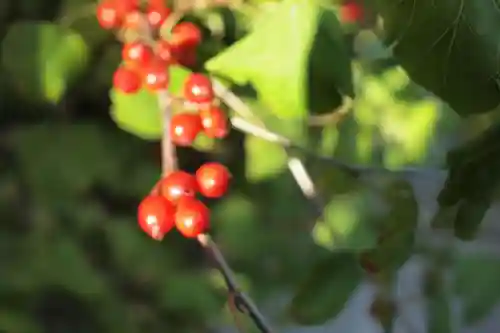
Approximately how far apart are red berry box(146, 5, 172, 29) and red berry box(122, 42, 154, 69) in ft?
0.11

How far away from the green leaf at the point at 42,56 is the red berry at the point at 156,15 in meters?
0.06

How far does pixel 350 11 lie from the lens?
514 mm

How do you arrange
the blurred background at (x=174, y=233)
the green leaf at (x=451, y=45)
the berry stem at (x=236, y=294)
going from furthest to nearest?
the blurred background at (x=174, y=233) → the berry stem at (x=236, y=294) → the green leaf at (x=451, y=45)

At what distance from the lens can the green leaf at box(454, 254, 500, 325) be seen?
592mm

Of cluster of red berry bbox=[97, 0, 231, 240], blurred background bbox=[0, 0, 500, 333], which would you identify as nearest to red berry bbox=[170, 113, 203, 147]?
cluster of red berry bbox=[97, 0, 231, 240]

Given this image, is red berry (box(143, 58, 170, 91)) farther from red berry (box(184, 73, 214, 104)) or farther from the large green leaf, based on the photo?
the large green leaf

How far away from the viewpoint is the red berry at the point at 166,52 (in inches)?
17.6

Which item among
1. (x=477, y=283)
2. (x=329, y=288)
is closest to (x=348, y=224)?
(x=329, y=288)

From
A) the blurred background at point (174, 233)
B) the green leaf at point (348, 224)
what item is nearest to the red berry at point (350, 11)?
the blurred background at point (174, 233)

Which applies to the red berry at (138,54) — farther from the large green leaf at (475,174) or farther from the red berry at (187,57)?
the large green leaf at (475,174)

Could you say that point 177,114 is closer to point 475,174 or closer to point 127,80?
point 127,80

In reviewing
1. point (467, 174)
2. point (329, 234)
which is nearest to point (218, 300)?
point (329, 234)

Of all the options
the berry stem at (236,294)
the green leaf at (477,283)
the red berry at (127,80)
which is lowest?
the green leaf at (477,283)

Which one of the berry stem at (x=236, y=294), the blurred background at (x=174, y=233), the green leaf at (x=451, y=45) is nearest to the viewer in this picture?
the green leaf at (x=451, y=45)
